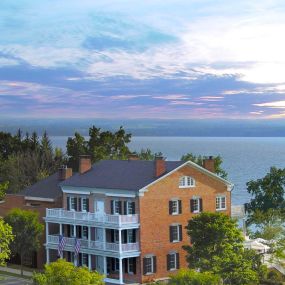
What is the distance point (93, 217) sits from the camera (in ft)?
201

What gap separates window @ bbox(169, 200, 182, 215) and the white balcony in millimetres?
3821

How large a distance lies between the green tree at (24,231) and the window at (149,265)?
981 centimetres

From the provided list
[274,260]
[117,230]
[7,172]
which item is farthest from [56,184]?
[7,172]

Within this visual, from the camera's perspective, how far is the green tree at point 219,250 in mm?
52469

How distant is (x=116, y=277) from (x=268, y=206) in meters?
31.9

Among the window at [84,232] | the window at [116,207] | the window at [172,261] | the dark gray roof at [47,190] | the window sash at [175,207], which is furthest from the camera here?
the dark gray roof at [47,190]

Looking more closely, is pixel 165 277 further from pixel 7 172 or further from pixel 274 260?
pixel 7 172

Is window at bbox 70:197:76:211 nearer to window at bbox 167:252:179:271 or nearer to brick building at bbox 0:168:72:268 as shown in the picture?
brick building at bbox 0:168:72:268

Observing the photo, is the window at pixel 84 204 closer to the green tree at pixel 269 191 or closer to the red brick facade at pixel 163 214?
the red brick facade at pixel 163 214

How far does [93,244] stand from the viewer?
60688 millimetres

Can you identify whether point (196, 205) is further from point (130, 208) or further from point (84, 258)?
point (84, 258)

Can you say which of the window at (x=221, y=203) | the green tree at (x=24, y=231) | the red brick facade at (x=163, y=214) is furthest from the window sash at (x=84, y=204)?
the window at (x=221, y=203)

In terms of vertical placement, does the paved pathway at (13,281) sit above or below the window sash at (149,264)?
below

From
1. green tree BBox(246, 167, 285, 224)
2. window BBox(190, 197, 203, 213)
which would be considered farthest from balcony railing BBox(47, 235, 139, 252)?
green tree BBox(246, 167, 285, 224)
